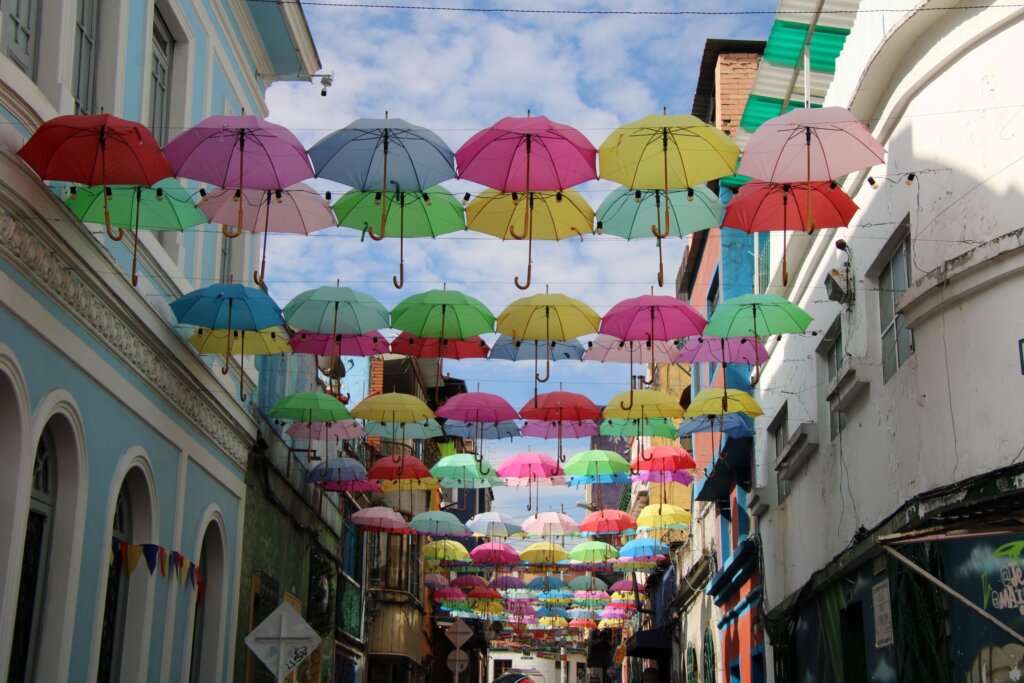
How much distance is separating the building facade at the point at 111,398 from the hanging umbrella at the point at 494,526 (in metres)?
11.4

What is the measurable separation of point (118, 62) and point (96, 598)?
18.2ft

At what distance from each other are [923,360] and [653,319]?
440 cm

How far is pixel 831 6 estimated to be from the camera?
1549 cm

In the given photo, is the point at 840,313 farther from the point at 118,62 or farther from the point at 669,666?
the point at 669,666

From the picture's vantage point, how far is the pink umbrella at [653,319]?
1459 centimetres

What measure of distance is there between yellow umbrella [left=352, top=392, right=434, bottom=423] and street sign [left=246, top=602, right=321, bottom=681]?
5.85 meters

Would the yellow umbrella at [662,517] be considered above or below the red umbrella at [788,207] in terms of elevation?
below

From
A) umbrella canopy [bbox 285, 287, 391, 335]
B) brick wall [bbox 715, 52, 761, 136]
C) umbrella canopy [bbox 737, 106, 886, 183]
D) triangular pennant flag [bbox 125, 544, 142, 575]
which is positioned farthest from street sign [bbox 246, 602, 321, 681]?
brick wall [bbox 715, 52, 761, 136]

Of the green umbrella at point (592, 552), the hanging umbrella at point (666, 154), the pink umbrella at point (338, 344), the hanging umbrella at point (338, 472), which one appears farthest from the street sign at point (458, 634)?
the hanging umbrella at point (666, 154)

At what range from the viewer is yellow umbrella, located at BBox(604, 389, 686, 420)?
1741 cm

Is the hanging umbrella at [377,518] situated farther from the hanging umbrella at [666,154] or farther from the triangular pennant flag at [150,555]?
the hanging umbrella at [666,154]

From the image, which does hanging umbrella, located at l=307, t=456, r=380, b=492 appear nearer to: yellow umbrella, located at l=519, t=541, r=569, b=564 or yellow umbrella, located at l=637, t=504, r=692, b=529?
yellow umbrella, located at l=637, t=504, r=692, b=529

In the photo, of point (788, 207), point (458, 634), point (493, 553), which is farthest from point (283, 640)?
point (493, 553)

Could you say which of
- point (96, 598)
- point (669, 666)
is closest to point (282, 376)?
point (96, 598)
